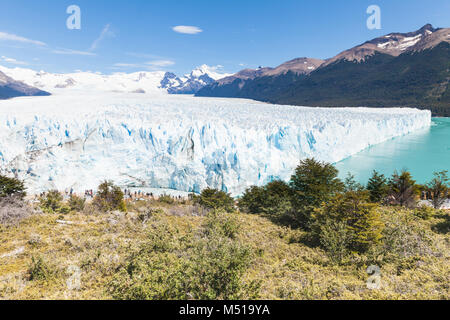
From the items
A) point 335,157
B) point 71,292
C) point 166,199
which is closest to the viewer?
point 71,292

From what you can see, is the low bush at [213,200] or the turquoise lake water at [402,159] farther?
the turquoise lake water at [402,159]

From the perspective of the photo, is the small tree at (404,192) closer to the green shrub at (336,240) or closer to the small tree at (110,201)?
the green shrub at (336,240)

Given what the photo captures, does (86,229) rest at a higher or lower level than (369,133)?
lower

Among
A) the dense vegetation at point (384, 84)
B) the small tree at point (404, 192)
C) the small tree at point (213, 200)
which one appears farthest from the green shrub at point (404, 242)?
the dense vegetation at point (384, 84)

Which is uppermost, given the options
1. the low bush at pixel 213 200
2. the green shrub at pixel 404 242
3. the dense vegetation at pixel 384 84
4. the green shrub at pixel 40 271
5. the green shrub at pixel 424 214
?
the dense vegetation at pixel 384 84
